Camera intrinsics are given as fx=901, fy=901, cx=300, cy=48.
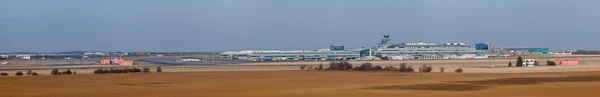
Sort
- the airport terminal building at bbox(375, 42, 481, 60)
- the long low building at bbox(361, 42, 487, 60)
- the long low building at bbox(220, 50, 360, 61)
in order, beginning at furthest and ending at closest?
1. the airport terminal building at bbox(375, 42, 481, 60)
2. the long low building at bbox(361, 42, 487, 60)
3. the long low building at bbox(220, 50, 360, 61)

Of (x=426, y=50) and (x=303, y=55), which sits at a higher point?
(x=426, y=50)

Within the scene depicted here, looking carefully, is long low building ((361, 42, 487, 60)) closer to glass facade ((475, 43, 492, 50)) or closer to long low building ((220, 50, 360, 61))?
long low building ((220, 50, 360, 61))

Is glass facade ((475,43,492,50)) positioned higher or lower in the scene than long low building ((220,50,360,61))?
higher

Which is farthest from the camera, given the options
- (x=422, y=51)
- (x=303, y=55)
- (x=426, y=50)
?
(x=426, y=50)

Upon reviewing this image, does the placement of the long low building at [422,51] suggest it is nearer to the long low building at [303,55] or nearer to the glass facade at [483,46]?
the long low building at [303,55]

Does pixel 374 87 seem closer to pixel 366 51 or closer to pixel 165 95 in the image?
pixel 165 95

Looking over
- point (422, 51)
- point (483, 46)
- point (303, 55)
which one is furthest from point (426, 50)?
point (483, 46)

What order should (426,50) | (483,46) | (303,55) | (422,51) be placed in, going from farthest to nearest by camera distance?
(483,46)
(426,50)
(422,51)
(303,55)

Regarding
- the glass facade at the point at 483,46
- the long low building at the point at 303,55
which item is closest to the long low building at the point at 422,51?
the long low building at the point at 303,55

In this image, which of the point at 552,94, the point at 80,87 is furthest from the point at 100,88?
the point at 552,94

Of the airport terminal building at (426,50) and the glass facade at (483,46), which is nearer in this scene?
the airport terminal building at (426,50)

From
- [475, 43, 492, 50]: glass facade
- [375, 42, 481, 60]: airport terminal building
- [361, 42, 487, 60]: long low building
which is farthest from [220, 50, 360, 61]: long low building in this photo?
[475, 43, 492, 50]: glass facade

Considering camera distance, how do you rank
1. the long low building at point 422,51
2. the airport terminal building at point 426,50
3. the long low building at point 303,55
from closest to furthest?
the long low building at point 303,55 → the long low building at point 422,51 → the airport terminal building at point 426,50

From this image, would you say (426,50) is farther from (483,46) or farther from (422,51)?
(483,46)
